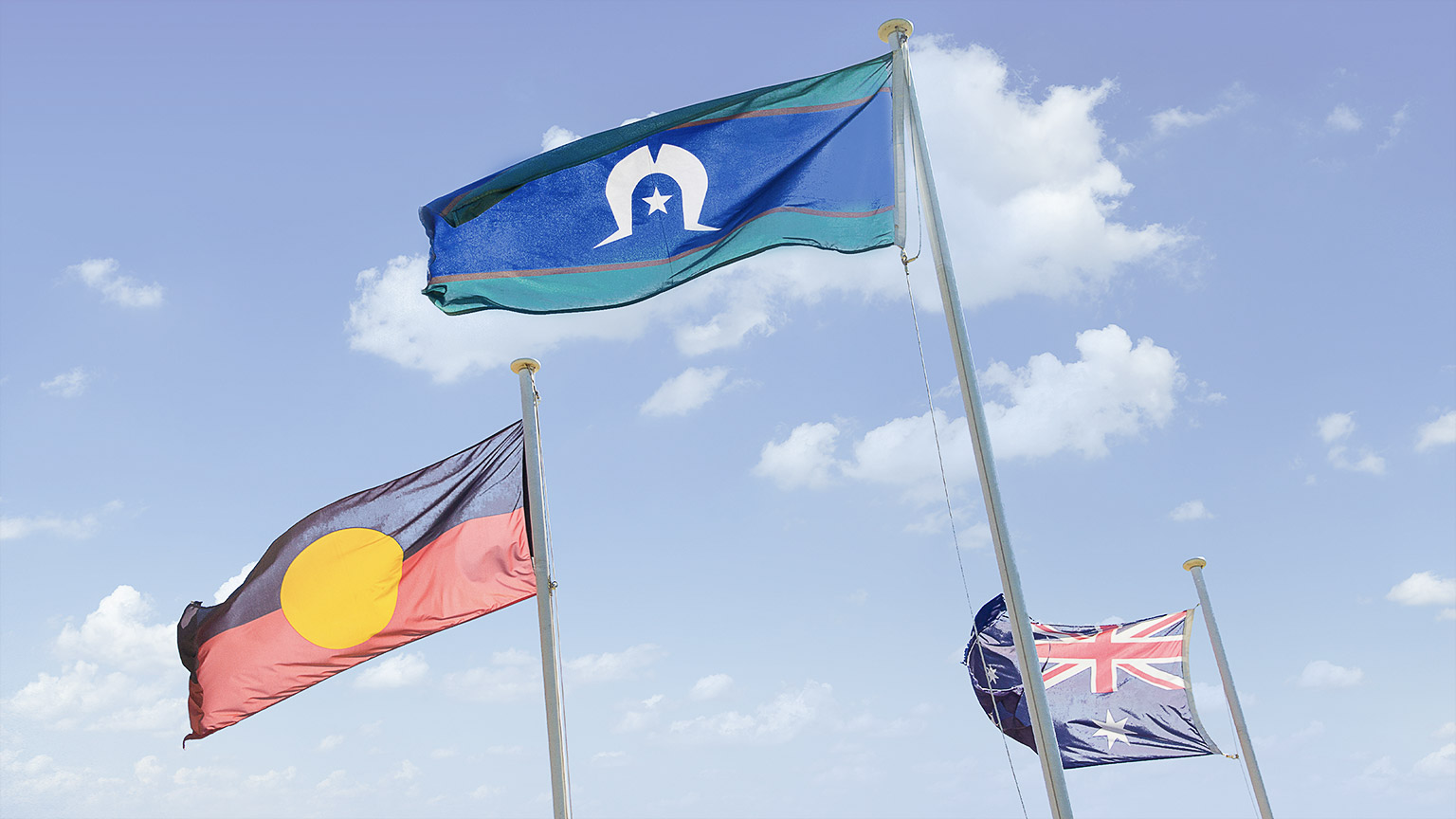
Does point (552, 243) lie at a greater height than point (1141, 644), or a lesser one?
greater

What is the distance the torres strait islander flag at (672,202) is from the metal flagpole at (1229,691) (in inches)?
416

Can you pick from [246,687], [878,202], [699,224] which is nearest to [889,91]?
[878,202]

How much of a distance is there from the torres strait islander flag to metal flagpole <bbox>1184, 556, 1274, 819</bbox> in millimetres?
10565

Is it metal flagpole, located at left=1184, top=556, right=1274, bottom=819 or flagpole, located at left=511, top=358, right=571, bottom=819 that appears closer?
flagpole, located at left=511, top=358, right=571, bottom=819

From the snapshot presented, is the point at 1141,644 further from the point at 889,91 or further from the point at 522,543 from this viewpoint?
the point at 889,91

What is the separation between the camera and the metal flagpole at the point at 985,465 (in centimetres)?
668

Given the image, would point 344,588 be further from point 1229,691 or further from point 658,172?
point 1229,691

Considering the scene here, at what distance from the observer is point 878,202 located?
337 inches

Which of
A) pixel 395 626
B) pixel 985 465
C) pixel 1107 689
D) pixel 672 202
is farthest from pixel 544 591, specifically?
pixel 1107 689

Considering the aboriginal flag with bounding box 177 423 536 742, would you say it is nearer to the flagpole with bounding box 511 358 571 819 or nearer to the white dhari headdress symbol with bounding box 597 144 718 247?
the flagpole with bounding box 511 358 571 819

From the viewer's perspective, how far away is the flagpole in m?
10.0

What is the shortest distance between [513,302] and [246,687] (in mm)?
5999

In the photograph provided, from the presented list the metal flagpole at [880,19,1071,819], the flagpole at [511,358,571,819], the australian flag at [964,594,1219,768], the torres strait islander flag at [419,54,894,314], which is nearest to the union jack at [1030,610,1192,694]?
the australian flag at [964,594,1219,768]

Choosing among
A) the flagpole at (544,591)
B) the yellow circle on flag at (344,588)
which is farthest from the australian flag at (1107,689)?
the yellow circle on flag at (344,588)
